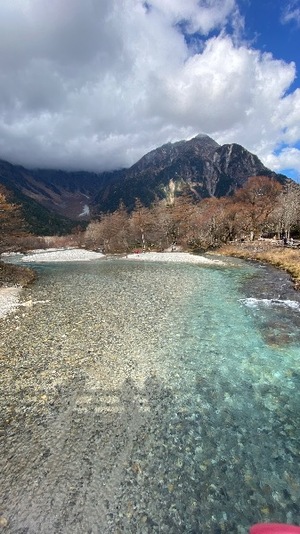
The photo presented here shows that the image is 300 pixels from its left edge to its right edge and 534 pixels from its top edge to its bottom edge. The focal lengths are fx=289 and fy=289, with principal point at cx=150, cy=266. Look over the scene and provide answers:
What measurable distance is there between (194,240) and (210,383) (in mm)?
88175

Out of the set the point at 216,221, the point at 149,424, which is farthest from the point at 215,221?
the point at 149,424

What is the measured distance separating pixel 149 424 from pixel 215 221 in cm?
8574

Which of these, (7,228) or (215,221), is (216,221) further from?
(7,228)

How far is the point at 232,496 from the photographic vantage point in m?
6.84

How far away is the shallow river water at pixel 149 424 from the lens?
660 centimetres

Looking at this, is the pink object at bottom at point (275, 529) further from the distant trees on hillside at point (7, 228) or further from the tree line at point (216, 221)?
the tree line at point (216, 221)

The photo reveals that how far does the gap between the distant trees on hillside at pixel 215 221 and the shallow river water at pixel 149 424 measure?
61281 millimetres

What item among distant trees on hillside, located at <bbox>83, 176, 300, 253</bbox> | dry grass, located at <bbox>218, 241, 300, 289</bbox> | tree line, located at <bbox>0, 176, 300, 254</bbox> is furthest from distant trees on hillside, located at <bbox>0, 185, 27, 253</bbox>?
distant trees on hillside, located at <bbox>83, 176, 300, 253</bbox>

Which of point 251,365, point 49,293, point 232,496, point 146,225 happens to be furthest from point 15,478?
point 146,225

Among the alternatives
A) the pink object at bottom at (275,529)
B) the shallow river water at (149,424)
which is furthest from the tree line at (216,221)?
the pink object at bottom at (275,529)

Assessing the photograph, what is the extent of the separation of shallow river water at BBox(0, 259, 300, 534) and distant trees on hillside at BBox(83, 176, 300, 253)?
61.3 metres

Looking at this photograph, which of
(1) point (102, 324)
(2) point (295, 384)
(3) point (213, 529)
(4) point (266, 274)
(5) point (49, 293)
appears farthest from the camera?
(4) point (266, 274)

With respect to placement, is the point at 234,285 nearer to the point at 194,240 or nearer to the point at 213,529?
Answer: the point at 213,529

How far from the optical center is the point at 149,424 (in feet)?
31.1
